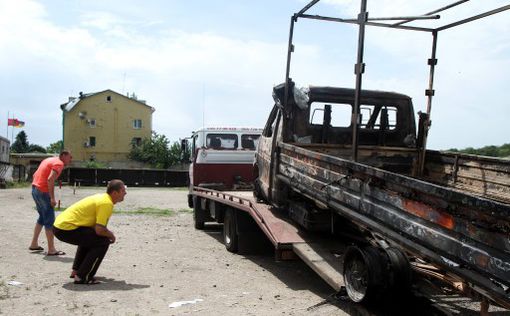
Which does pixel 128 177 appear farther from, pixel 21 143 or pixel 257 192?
pixel 21 143

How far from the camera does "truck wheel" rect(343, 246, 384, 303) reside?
4348 millimetres

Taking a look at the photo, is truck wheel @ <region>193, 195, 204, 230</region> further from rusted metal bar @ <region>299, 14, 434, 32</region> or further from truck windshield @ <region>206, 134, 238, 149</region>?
rusted metal bar @ <region>299, 14, 434, 32</region>

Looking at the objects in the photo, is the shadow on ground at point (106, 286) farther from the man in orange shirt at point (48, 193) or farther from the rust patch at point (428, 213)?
the rust patch at point (428, 213)

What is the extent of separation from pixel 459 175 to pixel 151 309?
387 cm

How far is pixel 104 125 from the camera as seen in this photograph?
59000mm

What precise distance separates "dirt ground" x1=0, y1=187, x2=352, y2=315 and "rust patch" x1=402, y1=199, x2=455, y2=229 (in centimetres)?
174

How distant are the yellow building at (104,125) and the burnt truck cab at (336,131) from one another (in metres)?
53.3

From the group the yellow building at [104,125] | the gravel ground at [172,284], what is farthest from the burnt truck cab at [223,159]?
the yellow building at [104,125]

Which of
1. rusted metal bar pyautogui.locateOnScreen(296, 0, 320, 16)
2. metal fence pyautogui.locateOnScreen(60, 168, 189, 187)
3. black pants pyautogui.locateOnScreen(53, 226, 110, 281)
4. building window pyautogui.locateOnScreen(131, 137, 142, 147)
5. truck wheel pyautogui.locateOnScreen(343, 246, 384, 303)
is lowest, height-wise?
metal fence pyautogui.locateOnScreen(60, 168, 189, 187)

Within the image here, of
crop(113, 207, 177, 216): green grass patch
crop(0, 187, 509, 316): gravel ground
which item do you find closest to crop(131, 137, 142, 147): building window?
crop(113, 207, 177, 216): green grass patch

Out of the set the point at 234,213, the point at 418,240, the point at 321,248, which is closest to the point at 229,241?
the point at 234,213

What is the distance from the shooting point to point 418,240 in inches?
152

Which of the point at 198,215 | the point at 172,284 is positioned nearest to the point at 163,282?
the point at 172,284

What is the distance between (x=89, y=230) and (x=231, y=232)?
9.61ft
